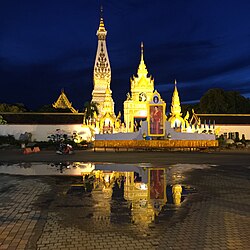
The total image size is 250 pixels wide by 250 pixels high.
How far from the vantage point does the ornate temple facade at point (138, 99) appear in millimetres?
38562

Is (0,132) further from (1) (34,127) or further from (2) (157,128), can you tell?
(2) (157,128)

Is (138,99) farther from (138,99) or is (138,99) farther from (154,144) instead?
(154,144)

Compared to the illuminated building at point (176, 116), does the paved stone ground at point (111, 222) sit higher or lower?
lower

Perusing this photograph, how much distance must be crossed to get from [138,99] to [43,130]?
11930 millimetres

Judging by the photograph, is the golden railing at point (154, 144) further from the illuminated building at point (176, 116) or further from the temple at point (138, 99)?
the temple at point (138, 99)

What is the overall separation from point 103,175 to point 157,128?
19.3 m

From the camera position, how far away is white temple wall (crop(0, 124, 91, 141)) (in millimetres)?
39375

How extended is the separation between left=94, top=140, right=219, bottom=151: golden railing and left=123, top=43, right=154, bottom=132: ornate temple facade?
312 inches

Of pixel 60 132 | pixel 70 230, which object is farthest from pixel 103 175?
pixel 60 132

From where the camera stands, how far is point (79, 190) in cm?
1016

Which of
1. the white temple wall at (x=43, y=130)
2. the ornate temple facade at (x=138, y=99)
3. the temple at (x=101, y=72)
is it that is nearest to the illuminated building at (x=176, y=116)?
the ornate temple facade at (x=138, y=99)

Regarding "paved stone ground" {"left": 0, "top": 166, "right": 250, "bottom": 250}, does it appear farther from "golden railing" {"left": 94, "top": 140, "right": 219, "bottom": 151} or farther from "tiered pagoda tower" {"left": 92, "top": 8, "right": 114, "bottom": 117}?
"tiered pagoda tower" {"left": 92, "top": 8, "right": 114, "bottom": 117}

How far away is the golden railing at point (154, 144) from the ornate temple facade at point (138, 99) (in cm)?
793

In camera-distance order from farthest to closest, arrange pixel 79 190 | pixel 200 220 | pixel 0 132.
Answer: pixel 0 132, pixel 79 190, pixel 200 220
